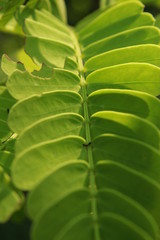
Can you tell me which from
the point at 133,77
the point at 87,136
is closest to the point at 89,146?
the point at 87,136

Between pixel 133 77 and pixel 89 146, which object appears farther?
pixel 133 77

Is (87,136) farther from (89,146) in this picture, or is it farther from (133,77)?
(133,77)

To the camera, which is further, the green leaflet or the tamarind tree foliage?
the green leaflet

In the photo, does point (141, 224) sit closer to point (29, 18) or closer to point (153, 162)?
point (153, 162)

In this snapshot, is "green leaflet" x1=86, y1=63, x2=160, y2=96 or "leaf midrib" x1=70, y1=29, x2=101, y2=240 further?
"green leaflet" x1=86, y1=63, x2=160, y2=96

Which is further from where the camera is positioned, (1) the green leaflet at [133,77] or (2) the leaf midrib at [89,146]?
(1) the green leaflet at [133,77]

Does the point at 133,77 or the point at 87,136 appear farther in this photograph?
the point at 133,77

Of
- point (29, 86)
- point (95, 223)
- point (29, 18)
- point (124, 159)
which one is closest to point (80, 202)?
point (95, 223)

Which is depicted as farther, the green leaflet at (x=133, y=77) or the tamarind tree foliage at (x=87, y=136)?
the green leaflet at (x=133, y=77)
